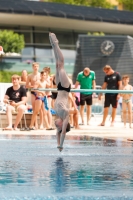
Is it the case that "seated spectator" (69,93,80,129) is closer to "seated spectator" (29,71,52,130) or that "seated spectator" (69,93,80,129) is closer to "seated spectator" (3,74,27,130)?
"seated spectator" (29,71,52,130)

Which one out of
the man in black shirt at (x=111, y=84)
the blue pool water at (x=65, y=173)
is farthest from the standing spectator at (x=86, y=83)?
the blue pool water at (x=65, y=173)

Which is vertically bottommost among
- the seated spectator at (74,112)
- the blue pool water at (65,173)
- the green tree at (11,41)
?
the seated spectator at (74,112)

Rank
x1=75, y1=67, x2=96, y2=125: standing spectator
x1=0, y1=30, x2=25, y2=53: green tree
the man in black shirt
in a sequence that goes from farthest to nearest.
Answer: x1=0, y1=30, x2=25, y2=53: green tree
x1=75, y1=67, x2=96, y2=125: standing spectator
the man in black shirt

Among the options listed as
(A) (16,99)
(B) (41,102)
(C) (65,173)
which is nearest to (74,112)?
(B) (41,102)

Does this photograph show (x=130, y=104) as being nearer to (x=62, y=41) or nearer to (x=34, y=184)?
(x=34, y=184)

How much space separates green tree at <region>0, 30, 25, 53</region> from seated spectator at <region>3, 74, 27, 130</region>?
78.2 ft

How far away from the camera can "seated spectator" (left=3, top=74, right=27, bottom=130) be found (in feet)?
Answer: 47.9

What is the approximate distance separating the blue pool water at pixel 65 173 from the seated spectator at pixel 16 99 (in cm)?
552

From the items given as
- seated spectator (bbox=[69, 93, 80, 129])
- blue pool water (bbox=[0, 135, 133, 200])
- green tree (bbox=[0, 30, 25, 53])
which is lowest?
seated spectator (bbox=[69, 93, 80, 129])

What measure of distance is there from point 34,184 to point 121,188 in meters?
0.68

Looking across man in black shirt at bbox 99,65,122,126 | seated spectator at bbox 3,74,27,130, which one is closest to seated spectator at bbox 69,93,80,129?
seated spectator at bbox 3,74,27,130

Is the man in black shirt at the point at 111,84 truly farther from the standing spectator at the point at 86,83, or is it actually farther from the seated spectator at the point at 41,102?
the seated spectator at the point at 41,102

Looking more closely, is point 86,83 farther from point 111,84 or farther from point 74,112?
point 74,112

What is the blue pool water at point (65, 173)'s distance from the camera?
4641 mm
